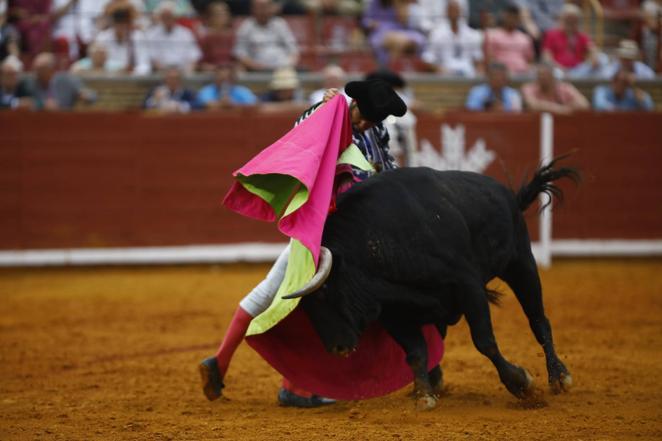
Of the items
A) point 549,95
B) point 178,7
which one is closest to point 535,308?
point 549,95

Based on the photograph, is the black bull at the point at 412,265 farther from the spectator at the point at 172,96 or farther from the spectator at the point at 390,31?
the spectator at the point at 390,31

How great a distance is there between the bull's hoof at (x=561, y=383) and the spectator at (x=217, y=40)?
729 centimetres

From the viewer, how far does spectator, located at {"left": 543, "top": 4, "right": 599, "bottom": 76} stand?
1220 centimetres

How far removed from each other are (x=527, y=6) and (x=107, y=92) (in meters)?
5.37

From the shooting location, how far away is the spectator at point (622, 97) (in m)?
11.2

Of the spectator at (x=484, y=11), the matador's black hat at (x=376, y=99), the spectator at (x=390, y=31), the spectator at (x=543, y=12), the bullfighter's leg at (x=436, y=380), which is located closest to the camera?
the matador's black hat at (x=376, y=99)

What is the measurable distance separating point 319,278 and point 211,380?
3.57 feet

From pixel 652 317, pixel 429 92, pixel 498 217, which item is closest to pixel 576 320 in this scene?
pixel 652 317

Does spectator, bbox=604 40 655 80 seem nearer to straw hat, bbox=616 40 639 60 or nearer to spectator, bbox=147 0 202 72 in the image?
straw hat, bbox=616 40 639 60

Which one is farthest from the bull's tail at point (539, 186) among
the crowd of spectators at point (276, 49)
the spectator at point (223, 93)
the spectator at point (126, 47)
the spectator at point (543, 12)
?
the spectator at point (543, 12)

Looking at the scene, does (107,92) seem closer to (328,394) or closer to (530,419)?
(328,394)

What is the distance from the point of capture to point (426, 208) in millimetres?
4359

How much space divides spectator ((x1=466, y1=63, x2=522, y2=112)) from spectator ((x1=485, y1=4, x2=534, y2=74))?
2.77 ft

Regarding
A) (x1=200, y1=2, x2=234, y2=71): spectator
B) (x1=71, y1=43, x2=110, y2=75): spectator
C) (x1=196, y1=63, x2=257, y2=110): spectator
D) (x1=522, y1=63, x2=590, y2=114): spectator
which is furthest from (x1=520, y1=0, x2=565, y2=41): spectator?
(x1=71, y1=43, x2=110, y2=75): spectator
